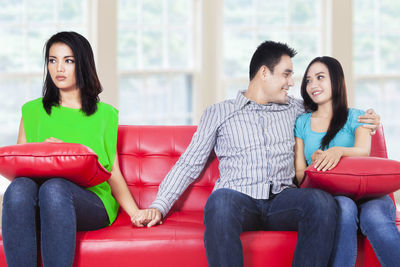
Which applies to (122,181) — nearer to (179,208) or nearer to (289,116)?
(179,208)

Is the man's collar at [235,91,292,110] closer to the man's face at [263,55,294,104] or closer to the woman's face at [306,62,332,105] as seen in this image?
the man's face at [263,55,294,104]

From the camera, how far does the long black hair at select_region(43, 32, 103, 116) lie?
7.60ft

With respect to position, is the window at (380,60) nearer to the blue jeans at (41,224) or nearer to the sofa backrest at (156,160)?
the sofa backrest at (156,160)

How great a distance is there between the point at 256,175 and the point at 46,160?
95 cm

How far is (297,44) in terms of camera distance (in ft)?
15.8

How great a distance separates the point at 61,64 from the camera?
7.54 ft

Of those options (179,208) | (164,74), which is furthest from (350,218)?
(164,74)

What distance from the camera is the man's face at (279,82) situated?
2480 millimetres

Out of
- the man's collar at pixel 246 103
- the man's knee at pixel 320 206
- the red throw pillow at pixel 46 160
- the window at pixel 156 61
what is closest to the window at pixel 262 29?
the window at pixel 156 61

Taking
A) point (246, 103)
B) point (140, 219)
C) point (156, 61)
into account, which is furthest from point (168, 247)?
point (156, 61)

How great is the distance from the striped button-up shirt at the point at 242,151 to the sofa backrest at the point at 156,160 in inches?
5.7

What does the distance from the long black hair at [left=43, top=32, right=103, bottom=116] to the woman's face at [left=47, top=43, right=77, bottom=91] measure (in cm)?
2

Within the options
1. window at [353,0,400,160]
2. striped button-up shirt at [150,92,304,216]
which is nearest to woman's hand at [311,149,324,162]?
striped button-up shirt at [150,92,304,216]

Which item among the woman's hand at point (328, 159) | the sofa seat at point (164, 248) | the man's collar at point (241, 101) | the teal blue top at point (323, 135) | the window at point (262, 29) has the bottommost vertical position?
the sofa seat at point (164, 248)
